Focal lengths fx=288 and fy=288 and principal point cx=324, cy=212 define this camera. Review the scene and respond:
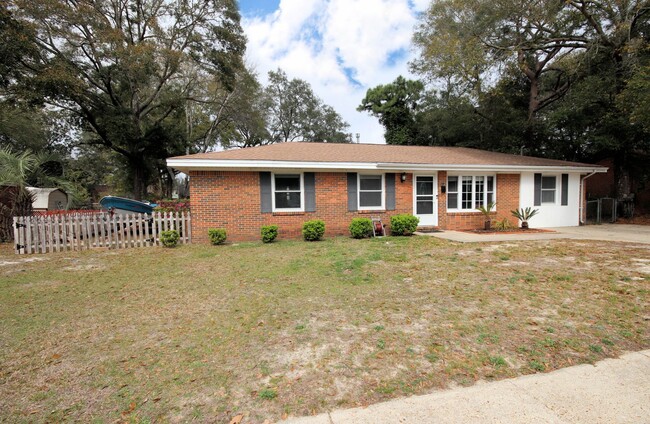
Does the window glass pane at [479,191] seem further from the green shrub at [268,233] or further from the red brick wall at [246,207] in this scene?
the green shrub at [268,233]

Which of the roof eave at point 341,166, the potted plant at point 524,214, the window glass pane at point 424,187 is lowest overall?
the potted plant at point 524,214

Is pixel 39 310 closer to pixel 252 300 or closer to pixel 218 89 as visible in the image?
pixel 252 300

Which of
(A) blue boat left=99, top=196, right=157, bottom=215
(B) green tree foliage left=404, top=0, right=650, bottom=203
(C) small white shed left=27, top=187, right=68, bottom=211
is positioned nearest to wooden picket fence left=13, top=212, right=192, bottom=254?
(A) blue boat left=99, top=196, right=157, bottom=215

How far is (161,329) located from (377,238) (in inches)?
294

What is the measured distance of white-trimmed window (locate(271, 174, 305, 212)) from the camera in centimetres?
1028

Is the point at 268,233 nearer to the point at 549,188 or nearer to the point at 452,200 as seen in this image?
the point at 452,200

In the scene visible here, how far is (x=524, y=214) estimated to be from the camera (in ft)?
39.1

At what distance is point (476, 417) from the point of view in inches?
80.6

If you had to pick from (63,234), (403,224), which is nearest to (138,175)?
(63,234)

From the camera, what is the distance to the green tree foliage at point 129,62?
48.2ft

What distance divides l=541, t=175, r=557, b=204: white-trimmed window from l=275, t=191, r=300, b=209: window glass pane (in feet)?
34.8

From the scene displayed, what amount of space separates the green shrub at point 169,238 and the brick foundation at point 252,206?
631 millimetres

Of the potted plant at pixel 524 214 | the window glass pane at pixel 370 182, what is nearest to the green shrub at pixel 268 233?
the window glass pane at pixel 370 182

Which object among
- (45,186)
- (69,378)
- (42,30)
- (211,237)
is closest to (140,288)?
(69,378)
